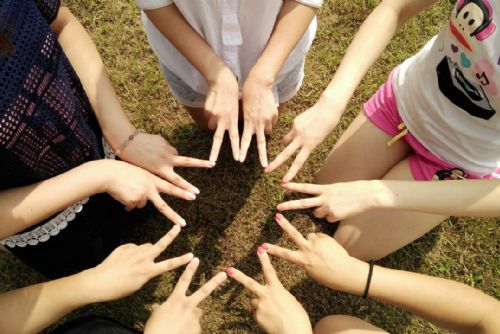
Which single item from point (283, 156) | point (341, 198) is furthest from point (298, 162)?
point (341, 198)

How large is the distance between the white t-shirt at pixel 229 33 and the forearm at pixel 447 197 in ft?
2.18

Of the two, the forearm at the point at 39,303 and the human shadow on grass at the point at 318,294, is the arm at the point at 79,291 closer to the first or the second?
the forearm at the point at 39,303

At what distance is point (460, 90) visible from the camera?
1556 mm

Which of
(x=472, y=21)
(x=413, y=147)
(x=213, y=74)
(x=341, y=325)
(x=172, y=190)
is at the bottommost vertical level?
(x=341, y=325)

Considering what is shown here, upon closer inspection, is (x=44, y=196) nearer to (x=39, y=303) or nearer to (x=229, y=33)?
(x=39, y=303)

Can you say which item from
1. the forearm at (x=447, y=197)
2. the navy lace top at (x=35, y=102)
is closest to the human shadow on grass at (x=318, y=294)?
the forearm at (x=447, y=197)

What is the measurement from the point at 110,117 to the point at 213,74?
16.0 inches

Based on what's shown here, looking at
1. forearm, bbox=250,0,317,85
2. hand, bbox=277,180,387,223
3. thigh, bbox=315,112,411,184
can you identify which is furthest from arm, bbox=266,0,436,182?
thigh, bbox=315,112,411,184

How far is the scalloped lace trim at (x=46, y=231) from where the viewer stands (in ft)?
4.87

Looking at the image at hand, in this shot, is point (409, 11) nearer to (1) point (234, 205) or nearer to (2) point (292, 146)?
(2) point (292, 146)

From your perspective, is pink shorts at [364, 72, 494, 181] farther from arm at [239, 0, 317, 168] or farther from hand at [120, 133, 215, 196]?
hand at [120, 133, 215, 196]

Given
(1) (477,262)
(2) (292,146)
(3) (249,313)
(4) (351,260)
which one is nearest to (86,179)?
(2) (292,146)

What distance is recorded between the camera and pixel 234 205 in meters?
2.30

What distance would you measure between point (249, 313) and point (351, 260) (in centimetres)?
78
